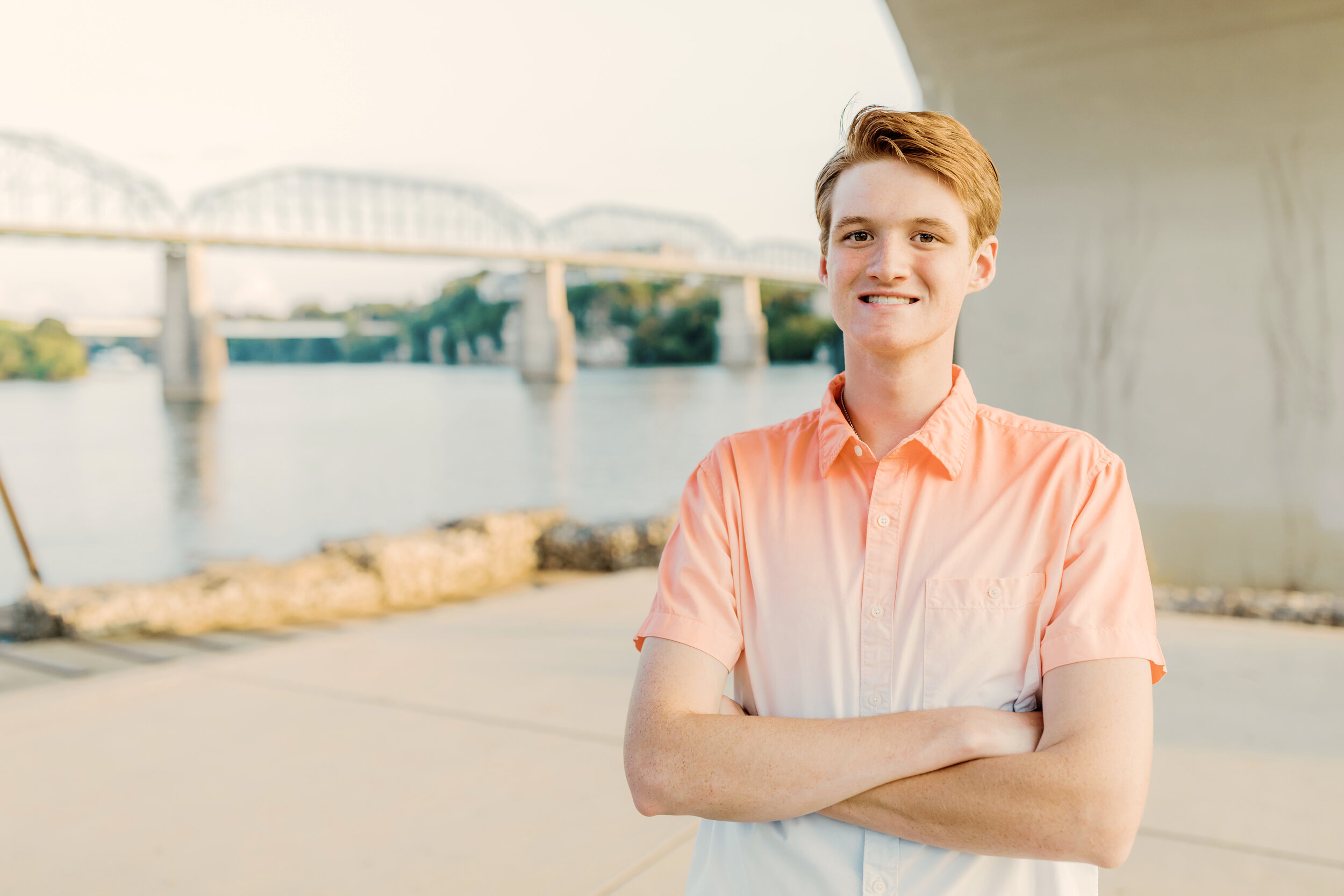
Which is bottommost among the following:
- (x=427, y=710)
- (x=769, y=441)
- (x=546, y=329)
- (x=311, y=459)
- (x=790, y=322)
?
(x=311, y=459)

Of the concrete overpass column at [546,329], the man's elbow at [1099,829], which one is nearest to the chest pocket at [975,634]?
the man's elbow at [1099,829]

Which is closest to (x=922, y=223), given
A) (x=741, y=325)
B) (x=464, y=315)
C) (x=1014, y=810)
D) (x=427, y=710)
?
(x=1014, y=810)

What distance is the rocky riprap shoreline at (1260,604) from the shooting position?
170 inches

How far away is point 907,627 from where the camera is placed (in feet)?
3.70

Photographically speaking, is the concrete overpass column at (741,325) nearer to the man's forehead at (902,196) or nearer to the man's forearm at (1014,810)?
the man's forehead at (902,196)

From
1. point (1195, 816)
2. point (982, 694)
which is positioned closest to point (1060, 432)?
point (982, 694)

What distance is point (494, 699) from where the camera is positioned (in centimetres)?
335

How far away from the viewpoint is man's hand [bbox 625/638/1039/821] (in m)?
1.05

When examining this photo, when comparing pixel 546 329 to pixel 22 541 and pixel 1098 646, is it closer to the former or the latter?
pixel 22 541

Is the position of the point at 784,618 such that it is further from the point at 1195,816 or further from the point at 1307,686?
the point at 1307,686

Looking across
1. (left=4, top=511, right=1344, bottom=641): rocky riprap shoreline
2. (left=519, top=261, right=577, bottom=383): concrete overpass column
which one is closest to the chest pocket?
(left=4, top=511, right=1344, bottom=641): rocky riprap shoreline

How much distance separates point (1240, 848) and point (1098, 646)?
5.12 ft

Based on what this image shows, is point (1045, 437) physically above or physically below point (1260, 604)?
above

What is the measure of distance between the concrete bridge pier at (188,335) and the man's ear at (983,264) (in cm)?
4298
